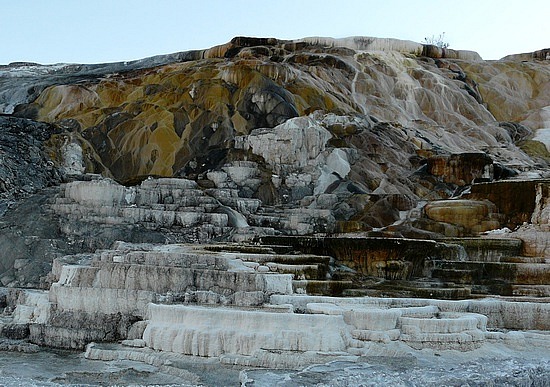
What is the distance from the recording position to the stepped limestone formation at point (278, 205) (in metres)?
12.0

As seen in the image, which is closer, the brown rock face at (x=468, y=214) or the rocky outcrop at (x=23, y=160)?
the brown rock face at (x=468, y=214)

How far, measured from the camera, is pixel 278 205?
82.1 ft

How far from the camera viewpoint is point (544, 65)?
42844 mm

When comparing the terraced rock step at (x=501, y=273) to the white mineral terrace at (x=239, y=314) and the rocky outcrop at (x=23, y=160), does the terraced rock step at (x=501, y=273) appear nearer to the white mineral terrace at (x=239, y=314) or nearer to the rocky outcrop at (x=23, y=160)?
the white mineral terrace at (x=239, y=314)

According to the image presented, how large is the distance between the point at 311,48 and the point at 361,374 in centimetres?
2909

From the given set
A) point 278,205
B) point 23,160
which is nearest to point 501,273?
point 278,205

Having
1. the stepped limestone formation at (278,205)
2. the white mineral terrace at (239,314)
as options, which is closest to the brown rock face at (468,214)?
the stepped limestone formation at (278,205)

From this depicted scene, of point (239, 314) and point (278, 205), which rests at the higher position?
point (278, 205)

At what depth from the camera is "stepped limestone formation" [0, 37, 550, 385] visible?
11977mm

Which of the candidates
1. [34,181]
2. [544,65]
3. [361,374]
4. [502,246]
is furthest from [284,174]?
[544,65]

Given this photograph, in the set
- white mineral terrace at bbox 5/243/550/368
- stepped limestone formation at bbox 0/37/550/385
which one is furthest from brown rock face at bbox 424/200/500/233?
white mineral terrace at bbox 5/243/550/368

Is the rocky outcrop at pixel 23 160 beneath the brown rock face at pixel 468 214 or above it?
above

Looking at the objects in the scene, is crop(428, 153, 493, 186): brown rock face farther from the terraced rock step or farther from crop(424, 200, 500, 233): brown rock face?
the terraced rock step

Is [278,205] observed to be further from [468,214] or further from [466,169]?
[466,169]
